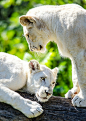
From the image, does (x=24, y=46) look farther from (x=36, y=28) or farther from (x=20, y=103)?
(x=20, y=103)

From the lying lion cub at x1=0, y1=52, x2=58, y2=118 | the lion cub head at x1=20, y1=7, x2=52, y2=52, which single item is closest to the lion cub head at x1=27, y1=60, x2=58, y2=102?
the lying lion cub at x1=0, y1=52, x2=58, y2=118

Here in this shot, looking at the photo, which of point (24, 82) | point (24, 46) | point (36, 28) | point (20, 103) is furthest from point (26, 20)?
point (24, 46)

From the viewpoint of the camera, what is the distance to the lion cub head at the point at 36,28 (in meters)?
4.80

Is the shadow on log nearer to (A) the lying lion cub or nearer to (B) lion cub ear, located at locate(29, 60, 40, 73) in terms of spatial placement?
(A) the lying lion cub

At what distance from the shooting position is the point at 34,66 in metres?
4.60

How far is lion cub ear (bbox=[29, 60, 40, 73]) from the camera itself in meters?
4.59

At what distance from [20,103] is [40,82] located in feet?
1.80

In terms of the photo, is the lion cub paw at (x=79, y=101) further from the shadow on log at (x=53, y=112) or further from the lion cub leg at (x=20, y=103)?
→ the lion cub leg at (x=20, y=103)

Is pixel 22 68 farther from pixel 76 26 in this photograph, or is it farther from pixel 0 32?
pixel 0 32

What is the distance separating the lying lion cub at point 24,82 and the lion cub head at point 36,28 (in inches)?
22.5

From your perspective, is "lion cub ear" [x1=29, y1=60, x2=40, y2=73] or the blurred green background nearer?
"lion cub ear" [x1=29, y1=60, x2=40, y2=73]

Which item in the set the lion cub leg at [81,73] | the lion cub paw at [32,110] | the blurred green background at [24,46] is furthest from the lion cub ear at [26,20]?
the blurred green background at [24,46]

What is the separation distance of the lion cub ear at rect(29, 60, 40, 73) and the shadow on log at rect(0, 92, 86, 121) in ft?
1.60

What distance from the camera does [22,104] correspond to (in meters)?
4.18
